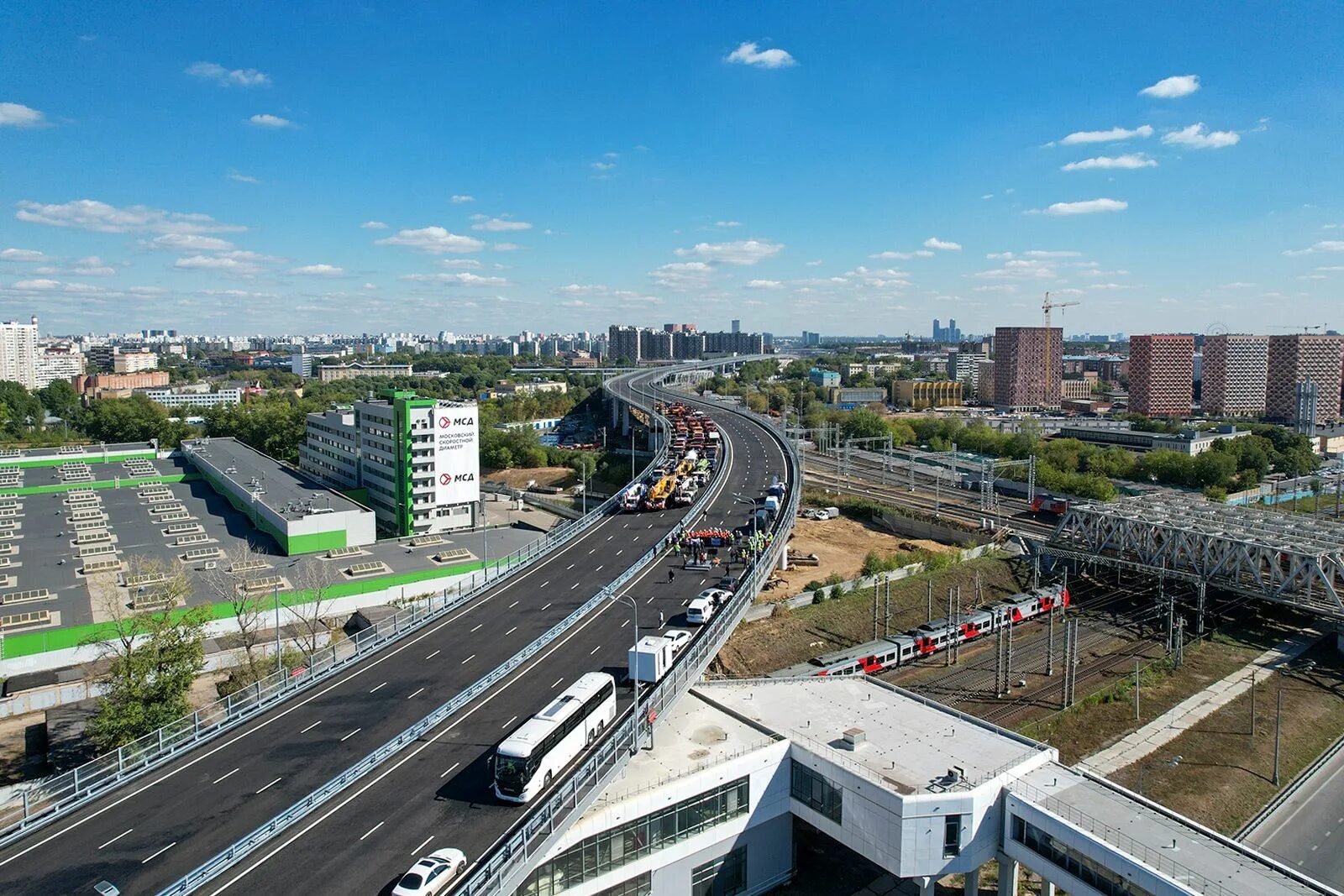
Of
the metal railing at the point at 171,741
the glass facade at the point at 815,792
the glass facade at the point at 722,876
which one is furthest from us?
the glass facade at the point at 815,792

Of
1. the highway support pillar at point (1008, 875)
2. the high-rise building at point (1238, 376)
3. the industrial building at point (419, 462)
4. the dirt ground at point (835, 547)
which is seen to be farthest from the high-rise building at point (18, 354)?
the high-rise building at point (1238, 376)

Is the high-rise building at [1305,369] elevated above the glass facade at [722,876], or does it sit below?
above

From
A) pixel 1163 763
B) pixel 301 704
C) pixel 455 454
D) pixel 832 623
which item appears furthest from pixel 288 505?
pixel 1163 763

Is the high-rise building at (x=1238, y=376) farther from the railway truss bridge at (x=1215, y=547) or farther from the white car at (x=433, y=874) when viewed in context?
the white car at (x=433, y=874)

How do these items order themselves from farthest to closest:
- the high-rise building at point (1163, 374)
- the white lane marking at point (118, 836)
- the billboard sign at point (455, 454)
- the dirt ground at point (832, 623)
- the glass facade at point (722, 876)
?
the high-rise building at point (1163, 374) < the billboard sign at point (455, 454) < the dirt ground at point (832, 623) < the glass facade at point (722, 876) < the white lane marking at point (118, 836)

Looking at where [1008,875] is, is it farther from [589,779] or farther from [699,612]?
[699,612]

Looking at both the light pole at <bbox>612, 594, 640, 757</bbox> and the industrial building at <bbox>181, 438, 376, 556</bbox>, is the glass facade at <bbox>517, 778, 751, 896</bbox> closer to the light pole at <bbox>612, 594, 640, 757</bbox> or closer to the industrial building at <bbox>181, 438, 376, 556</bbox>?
the light pole at <bbox>612, 594, 640, 757</bbox>
